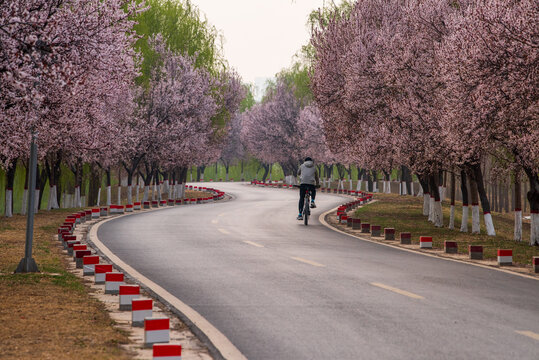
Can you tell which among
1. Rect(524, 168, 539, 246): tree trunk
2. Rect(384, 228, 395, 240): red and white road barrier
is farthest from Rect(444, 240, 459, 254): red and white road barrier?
Rect(524, 168, 539, 246): tree trunk

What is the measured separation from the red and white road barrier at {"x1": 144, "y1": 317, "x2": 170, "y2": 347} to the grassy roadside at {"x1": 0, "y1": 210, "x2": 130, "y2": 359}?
32cm

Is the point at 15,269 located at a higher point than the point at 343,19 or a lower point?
lower

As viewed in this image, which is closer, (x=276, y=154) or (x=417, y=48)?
(x=417, y=48)

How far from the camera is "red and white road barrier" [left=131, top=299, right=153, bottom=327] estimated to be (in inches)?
325

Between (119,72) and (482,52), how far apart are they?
7632 mm

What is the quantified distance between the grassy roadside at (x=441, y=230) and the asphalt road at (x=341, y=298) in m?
2.91

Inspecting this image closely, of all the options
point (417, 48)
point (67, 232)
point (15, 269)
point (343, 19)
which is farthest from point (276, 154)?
point (15, 269)

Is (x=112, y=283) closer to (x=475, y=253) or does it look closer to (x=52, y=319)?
(x=52, y=319)

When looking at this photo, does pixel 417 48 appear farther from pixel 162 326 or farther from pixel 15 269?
pixel 162 326

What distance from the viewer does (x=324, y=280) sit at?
11.6 metres

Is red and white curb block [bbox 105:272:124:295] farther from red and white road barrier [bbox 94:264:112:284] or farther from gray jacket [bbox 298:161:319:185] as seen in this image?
gray jacket [bbox 298:161:319:185]

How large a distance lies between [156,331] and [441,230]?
19443mm

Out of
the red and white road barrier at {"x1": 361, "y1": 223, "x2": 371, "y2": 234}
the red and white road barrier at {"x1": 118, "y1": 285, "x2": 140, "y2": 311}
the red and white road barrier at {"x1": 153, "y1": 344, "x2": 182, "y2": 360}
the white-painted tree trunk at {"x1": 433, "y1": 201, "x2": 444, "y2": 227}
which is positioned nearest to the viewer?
the red and white road barrier at {"x1": 153, "y1": 344, "x2": 182, "y2": 360}

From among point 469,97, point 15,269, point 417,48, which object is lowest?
point 15,269
